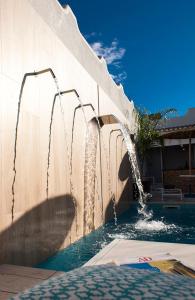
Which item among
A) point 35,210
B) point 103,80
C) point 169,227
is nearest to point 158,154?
point 103,80

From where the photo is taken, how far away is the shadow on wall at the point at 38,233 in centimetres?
429

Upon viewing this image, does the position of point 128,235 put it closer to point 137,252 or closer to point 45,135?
point 45,135

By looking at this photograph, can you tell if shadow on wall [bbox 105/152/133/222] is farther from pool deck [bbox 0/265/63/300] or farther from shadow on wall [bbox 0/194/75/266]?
pool deck [bbox 0/265/63/300]

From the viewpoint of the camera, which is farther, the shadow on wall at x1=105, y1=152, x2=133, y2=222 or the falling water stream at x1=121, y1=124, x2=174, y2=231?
the shadow on wall at x1=105, y1=152, x2=133, y2=222

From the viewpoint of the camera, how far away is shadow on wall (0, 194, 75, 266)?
4.29 metres

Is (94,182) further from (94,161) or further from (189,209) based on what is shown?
(189,209)

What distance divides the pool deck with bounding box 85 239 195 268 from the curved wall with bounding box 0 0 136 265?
2235 millimetres

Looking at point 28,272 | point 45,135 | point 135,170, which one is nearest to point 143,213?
point 135,170

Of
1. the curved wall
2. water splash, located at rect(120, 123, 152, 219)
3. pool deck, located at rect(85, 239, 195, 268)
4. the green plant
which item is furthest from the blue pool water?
the green plant

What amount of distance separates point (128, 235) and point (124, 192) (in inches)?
218

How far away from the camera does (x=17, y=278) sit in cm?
324

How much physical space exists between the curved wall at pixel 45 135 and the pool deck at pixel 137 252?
224 centimetres

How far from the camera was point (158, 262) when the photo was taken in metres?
2.01

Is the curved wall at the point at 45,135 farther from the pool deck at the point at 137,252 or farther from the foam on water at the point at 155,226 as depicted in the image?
the pool deck at the point at 137,252
